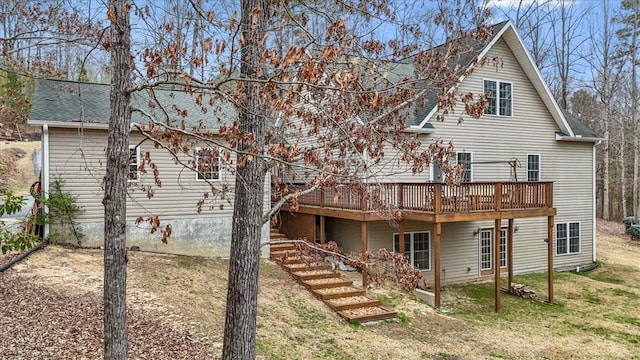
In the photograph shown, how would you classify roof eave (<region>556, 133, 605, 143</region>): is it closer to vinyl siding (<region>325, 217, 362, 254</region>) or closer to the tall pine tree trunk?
vinyl siding (<region>325, 217, 362, 254</region>)

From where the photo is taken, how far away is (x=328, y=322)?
10023 millimetres

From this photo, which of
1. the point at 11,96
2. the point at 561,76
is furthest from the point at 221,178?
the point at 561,76

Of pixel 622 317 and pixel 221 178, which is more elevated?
pixel 221 178

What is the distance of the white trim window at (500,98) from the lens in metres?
16.5

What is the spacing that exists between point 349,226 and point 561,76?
25.0m

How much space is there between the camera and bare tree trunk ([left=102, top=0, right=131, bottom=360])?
162 inches

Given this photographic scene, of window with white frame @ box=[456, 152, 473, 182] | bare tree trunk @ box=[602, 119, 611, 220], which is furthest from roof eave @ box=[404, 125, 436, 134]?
bare tree trunk @ box=[602, 119, 611, 220]

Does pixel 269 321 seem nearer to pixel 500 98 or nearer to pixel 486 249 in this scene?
Result: pixel 486 249

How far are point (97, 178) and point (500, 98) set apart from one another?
540 inches

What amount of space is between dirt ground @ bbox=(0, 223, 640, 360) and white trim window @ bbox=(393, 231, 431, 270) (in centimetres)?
149

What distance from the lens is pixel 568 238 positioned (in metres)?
18.4

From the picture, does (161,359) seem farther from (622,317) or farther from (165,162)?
(622,317)

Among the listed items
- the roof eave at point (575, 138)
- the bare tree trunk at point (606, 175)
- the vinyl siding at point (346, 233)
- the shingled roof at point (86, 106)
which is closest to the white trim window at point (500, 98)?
the roof eave at point (575, 138)

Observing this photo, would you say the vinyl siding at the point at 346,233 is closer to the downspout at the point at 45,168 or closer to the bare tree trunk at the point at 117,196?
the downspout at the point at 45,168
